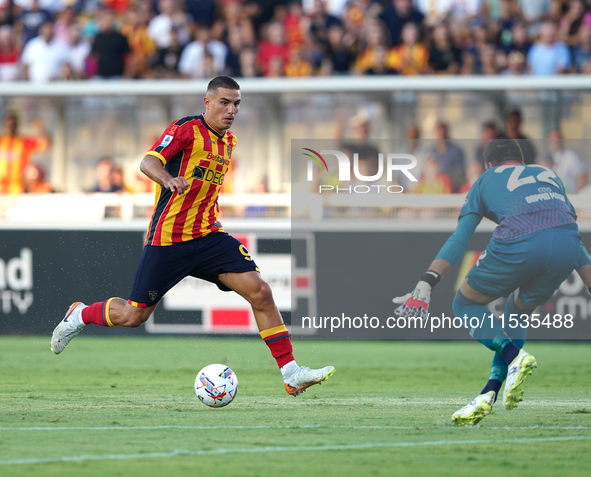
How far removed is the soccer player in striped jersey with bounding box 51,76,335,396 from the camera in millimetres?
6699

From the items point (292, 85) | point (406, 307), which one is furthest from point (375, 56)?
point (406, 307)

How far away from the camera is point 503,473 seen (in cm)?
447

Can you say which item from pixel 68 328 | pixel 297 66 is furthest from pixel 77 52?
A: pixel 68 328

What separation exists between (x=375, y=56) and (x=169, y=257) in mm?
7198

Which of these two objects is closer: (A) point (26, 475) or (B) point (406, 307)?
(A) point (26, 475)

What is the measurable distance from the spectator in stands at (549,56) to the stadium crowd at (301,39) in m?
0.01

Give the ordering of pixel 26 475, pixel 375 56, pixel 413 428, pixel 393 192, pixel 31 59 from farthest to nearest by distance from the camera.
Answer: pixel 31 59, pixel 375 56, pixel 393 192, pixel 413 428, pixel 26 475

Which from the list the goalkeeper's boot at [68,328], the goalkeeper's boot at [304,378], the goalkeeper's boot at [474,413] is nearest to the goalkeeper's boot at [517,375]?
the goalkeeper's boot at [474,413]

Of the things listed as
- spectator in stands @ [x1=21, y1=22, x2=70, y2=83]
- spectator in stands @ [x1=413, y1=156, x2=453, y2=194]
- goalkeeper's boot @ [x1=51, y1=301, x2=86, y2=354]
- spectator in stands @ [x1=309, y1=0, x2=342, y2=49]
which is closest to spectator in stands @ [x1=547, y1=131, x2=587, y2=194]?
spectator in stands @ [x1=413, y1=156, x2=453, y2=194]

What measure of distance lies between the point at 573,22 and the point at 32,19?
341 inches

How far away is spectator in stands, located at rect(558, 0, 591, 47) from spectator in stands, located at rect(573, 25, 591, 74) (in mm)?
120

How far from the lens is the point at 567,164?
1162cm

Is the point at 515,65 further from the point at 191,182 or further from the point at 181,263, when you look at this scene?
the point at 181,263

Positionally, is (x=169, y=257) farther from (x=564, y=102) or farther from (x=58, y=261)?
(x=564, y=102)
